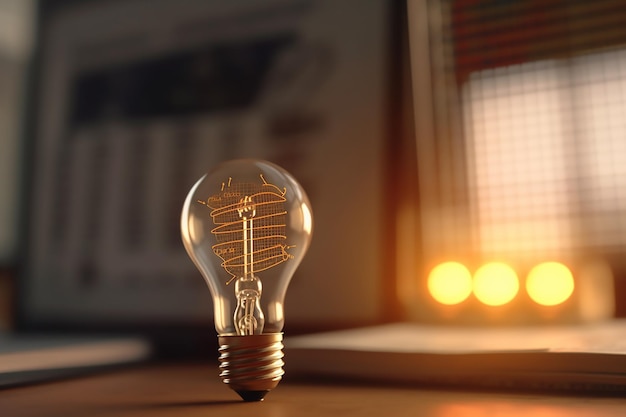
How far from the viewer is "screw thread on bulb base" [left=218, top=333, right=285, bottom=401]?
15.2 inches

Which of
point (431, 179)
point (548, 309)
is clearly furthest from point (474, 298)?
point (431, 179)

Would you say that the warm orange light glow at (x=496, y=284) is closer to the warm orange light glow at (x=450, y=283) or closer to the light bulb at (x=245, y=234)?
the warm orange light glow at (x=450, y=283)

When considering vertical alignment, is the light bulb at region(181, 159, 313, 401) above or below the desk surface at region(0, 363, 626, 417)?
above

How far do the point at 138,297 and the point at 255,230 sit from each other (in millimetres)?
522

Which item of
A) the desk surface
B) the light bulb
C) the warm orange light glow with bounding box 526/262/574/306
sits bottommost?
the desk surface

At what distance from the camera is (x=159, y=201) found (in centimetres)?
91

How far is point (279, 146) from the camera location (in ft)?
2.82

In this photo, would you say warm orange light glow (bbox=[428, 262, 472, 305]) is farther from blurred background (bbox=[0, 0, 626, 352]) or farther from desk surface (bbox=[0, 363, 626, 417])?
desk surface (bbox=[0, 363, 626, 417])

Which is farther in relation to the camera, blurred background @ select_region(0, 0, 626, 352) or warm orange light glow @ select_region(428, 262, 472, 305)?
warm orange light glow @ select_region(428, 262, 472, 305)

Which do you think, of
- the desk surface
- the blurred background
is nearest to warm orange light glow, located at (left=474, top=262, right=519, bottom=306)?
the blurred background

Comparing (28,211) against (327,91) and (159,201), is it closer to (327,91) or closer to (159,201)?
(159,201)

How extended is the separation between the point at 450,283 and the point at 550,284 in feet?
0.50

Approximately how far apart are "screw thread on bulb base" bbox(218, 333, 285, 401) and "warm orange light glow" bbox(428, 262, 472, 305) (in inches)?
21.5

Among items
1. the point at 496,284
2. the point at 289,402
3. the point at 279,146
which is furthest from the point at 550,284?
the point at 289,402
